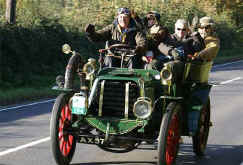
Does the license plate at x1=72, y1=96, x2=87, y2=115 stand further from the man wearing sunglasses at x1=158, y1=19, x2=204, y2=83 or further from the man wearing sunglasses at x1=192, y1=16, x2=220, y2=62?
the man wearing sunglasses at x1=192, y1=16, x2=220, y2=62

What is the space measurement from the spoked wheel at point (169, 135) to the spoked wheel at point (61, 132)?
1.27 m

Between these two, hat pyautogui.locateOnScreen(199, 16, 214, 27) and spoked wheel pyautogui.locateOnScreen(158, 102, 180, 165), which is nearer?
spoked wheel pyautogui.locateOnScreen(158, 102, 180, 165)

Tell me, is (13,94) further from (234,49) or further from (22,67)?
(234,49)

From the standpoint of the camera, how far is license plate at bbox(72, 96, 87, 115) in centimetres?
759

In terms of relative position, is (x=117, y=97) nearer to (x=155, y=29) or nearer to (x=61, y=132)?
(x=61, y=132)

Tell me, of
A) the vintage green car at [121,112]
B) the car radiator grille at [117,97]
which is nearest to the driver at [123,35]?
the vintage green car at [121,112]

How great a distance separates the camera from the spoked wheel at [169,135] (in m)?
7.30

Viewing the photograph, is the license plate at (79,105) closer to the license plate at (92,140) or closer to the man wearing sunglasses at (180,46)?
the license plate at (92,140)

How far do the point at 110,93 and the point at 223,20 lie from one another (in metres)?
41.2

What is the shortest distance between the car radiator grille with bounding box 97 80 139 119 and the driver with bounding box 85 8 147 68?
0.76m

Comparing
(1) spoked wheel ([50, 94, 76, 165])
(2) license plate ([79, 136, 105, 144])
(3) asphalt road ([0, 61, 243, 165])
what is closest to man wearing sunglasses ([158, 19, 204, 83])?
(3) asphalt road ([0, 61, 243, 165])

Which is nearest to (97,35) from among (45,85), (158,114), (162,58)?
(162,58)

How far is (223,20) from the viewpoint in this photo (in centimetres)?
4791

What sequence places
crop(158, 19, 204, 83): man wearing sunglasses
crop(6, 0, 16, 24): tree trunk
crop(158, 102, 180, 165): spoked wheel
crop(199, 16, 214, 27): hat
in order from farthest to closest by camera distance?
crop(6, 0, 16, 24): tree trunk, crop(199, 16, 214, 27): hat, crop(158, 19, 204, 83): man wearing sunglasses, crop(158, 102, 180, 165): spoked wheel
